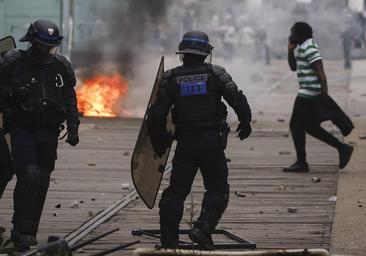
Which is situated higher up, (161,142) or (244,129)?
(244,129)

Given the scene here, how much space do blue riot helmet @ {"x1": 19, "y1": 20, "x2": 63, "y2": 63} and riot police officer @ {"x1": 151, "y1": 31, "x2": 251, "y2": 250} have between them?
39.6 inches

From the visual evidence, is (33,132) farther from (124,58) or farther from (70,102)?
(124,58)

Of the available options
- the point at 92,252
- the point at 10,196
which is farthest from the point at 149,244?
the point at 10,196

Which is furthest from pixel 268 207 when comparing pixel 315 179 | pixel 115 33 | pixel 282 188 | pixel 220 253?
pixel 115 33

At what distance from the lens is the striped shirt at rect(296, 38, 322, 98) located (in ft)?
41.8

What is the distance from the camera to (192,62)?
8.49 m

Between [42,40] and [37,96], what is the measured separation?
1.43ft

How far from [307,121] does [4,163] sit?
5.00 metres

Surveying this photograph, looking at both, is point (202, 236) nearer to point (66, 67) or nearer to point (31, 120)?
point (31, 120)

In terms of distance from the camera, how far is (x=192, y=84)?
840 centimetres

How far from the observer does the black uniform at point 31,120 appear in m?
8.83

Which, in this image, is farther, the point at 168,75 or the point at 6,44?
the point at 6,44

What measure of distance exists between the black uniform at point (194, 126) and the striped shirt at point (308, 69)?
14.2 feet

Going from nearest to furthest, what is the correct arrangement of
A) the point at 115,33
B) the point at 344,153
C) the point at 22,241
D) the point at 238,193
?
the point at 22,241 → the point at 238,193 → the point at 344,153 → the point at 115,33
